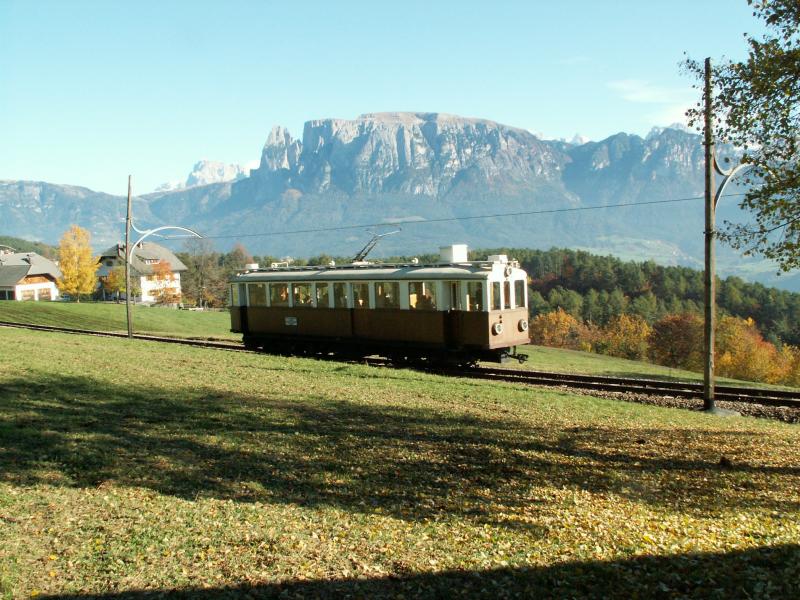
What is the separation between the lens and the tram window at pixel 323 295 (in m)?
26.9

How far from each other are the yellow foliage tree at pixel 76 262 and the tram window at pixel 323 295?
54207mm

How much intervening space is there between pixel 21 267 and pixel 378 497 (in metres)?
110

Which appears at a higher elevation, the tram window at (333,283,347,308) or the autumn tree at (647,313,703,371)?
the tram window at (333,283,347,308)

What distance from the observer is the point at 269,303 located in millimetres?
29438

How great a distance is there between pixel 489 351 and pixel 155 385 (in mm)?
11263

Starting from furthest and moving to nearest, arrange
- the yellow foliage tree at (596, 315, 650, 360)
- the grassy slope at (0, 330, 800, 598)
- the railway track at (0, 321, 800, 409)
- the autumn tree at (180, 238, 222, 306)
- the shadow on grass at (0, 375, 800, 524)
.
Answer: the autumn tree at (180, 238, 222, 306), the yellow foliage tree at (596, 315, 650, 360), the railway track at (0, 321, 800, 409), the shadow on grass at (0, 375, 800, 524), the grassy slope at (0, 330, 800, 598)

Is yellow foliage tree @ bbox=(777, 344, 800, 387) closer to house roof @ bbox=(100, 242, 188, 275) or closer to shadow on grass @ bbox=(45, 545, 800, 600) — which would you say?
shadow on grass @ bbox=(45, 545, 800, 600)

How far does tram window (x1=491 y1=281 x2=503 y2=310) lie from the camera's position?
22.7 meters

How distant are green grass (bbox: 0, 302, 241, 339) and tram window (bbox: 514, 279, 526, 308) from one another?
27.0 meters

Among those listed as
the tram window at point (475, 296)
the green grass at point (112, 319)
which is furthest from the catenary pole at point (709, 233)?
the green grass at point (112, 319)

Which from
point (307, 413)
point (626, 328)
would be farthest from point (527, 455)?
point (626, 328)

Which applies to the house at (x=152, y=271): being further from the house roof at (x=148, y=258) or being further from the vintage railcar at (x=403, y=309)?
the vintage railcar at (x=403, y=309)

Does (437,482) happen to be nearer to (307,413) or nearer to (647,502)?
(647,502)

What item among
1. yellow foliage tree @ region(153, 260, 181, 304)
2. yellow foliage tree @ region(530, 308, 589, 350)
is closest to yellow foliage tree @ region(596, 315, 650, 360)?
yellow foliage tree @ region(530, 308, 589, 350)
